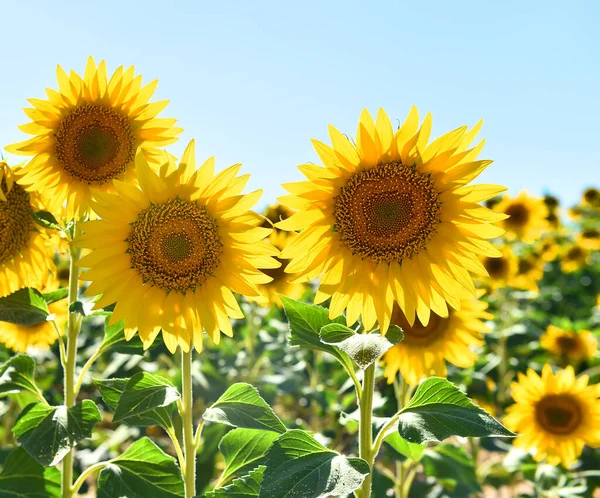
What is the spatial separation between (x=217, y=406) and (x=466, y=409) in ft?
2.06

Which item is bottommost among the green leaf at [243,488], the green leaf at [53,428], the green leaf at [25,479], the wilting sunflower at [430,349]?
the green leaf at [25,479]

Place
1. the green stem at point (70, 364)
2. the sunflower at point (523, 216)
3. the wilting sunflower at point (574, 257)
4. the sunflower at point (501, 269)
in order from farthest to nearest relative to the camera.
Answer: the wilting sunflower at point (574, 257)
the sunflower at point (523, 216)
the sunflower at point (501, 269)
the green stem at point (70, 364)

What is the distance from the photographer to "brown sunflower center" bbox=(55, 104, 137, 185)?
1.98 metres

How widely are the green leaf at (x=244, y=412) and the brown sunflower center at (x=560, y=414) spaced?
214cm

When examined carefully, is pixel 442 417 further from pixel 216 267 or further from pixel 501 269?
pixel 501 269

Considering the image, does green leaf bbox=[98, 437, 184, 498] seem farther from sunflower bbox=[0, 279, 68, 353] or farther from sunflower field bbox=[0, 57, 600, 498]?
sunflower bbox=[0, 279, 68, 353]

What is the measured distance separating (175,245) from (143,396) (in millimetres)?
389

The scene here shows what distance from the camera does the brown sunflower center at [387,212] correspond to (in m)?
1.70

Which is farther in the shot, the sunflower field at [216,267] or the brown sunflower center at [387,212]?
the brown sunflower center at [387,212]

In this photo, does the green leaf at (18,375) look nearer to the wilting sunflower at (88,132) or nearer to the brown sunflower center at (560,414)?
the wilting sunflower at (88,132)

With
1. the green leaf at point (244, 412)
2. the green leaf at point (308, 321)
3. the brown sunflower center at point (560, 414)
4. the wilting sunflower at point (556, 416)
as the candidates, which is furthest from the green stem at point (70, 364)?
the brown sunflower center at point (560, 414)

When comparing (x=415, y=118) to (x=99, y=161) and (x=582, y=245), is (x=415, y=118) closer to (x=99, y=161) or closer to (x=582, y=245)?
(x=99, y=161)

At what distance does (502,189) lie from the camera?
1575mm

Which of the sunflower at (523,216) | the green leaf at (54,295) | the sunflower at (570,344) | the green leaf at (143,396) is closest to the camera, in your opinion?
the green leaf at (143,396)
